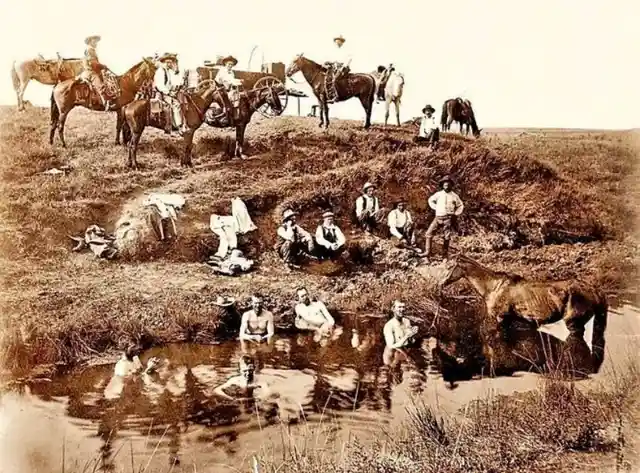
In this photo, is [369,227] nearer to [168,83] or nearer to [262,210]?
[262,210]

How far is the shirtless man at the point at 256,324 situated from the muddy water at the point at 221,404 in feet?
0.14

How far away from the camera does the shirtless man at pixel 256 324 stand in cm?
370

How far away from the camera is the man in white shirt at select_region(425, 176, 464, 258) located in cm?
385

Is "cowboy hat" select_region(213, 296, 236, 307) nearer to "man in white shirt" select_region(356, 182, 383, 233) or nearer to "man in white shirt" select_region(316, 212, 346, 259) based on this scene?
"man in white shirt" select_region(316, 212, 346, 259)

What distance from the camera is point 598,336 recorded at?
3891 millimetres

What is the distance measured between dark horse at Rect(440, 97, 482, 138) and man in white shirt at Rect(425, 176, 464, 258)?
0.78 ft

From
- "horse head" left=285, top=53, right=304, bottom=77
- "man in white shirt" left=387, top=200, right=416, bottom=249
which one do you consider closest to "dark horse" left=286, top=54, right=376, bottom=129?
"horse head" left=285, top=53, right=304, bottom=77

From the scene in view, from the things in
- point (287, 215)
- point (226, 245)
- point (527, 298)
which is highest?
point (287, 215)

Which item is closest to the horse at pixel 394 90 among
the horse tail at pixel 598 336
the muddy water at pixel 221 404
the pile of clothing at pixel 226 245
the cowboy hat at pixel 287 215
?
the cowboy hat at pixel 287 215

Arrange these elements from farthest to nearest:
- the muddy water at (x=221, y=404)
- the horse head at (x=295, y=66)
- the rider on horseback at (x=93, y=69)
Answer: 1. the horse head at (x=295, y=66)
2. the rider on horseback at (x=93, y=69)
3. the muddy water at (x=221, y=404)

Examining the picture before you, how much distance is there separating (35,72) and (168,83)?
0.54m

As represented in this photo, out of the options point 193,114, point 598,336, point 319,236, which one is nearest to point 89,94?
point 193,114

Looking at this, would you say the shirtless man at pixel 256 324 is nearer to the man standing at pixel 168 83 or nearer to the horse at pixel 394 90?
the man standing at pixel 168 83

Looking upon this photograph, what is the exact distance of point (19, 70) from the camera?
359 cm
